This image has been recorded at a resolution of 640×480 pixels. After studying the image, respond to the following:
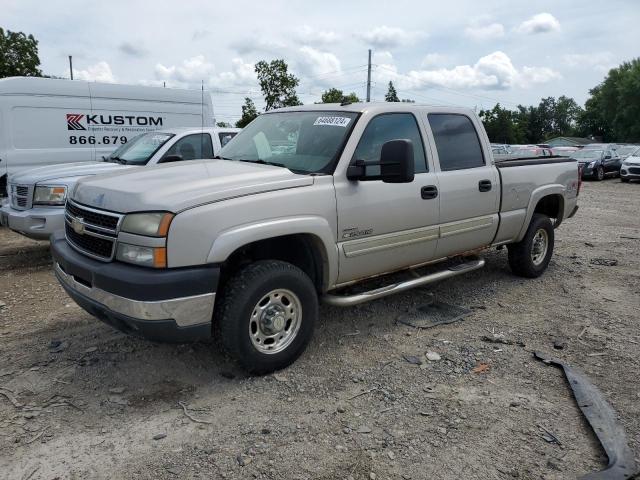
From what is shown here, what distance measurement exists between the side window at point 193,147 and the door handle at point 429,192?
169 inches

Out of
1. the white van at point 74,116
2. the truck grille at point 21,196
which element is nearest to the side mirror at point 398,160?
the truck grille at point 21,196

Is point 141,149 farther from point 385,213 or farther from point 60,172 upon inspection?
point 385,213

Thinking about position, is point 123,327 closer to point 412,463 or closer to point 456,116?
point 412,463

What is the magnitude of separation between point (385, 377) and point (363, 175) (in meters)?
1.48

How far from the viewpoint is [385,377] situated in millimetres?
3768

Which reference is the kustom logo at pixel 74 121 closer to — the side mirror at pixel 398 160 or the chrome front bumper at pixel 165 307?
the chrome front bumper at pixel 165 307

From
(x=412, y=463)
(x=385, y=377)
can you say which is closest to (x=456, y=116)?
(x=385, y=377)

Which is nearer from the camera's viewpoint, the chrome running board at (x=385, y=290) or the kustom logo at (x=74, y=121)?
the chrome running board at (x=385, y=290)

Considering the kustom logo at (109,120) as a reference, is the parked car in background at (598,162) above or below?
below

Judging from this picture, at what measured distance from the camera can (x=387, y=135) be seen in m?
4.37

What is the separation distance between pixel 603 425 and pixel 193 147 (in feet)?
21.0

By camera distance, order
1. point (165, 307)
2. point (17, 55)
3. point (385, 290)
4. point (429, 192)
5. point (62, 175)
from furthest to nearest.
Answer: point (17, 55) → point (62, 175) → point (429, 192) → point (385, 290) → point (165, 307)

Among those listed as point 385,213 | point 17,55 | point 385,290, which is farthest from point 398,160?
point 17,55

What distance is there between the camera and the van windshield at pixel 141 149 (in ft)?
24.3
